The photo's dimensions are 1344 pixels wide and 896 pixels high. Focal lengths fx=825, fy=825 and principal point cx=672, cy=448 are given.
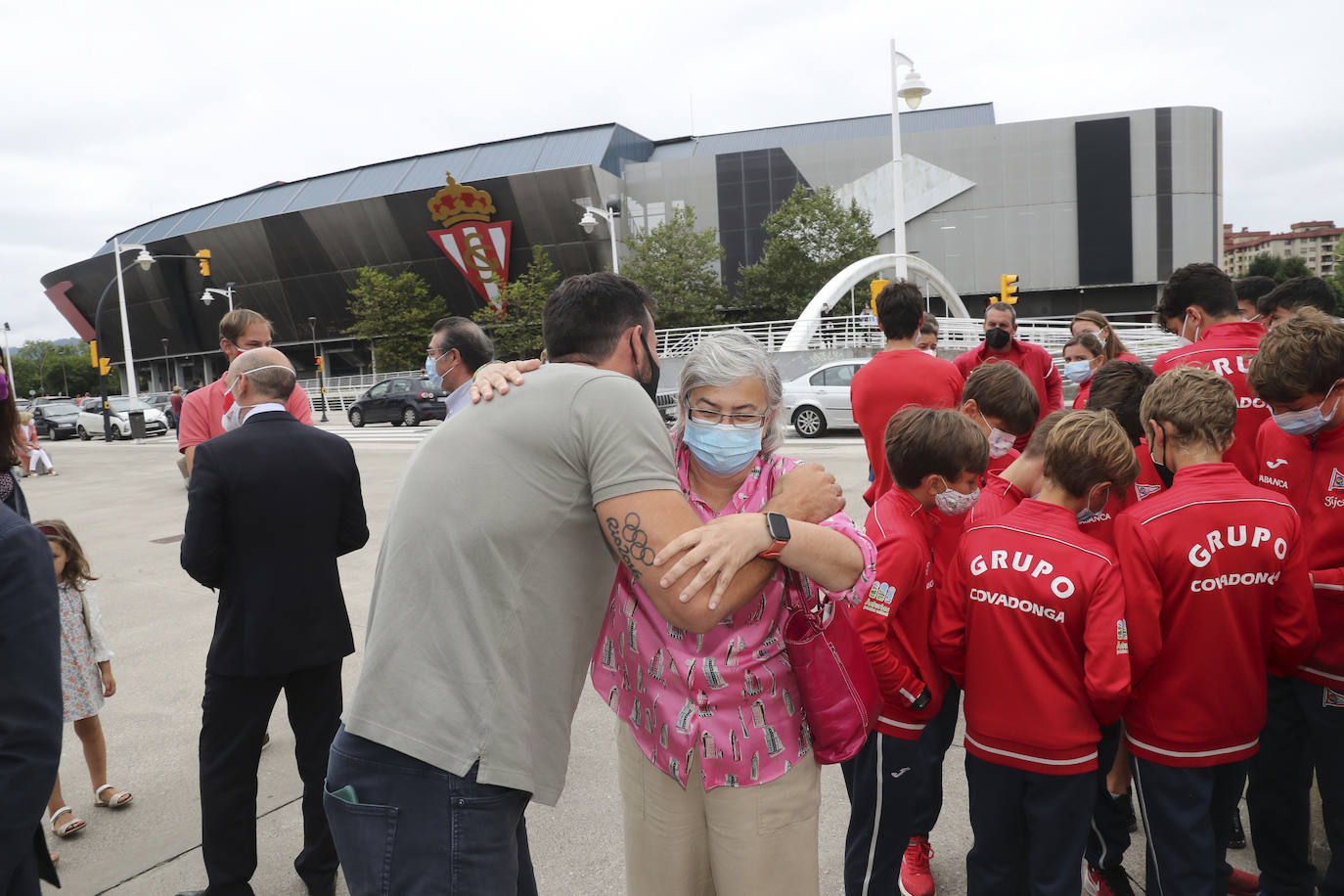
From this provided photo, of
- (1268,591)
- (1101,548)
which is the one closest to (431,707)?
(1101,548)

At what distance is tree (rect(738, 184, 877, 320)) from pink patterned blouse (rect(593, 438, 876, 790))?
3843cm

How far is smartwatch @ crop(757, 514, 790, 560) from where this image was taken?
1.69 metres

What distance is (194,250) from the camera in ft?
172

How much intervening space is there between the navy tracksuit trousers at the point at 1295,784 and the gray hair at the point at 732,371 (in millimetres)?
2048

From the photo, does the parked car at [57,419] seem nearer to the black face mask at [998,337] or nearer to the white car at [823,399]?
the white car at [823,399]

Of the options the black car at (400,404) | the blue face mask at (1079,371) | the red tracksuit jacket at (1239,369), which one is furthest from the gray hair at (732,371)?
the black car at (400,404)

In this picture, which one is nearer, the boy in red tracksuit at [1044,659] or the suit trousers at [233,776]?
A: the boy in red tracksuit at [1044,659]

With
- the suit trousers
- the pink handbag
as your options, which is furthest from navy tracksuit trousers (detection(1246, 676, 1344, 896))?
the suit trousers

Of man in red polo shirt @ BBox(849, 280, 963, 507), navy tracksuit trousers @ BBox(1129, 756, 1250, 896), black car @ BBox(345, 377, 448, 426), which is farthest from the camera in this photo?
black car @ BBox(345, 377, 448, 426)

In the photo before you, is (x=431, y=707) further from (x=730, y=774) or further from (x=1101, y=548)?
(x=1101, y=548)

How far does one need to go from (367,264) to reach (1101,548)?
51383 mm

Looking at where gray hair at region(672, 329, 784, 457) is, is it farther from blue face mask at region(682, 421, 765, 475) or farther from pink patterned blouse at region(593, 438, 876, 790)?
pink patterned blouse at region(593, 438, 876, 790)

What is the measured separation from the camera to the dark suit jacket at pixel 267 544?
2.92m

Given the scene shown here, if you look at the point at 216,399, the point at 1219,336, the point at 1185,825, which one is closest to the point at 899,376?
the point at 1219,336
